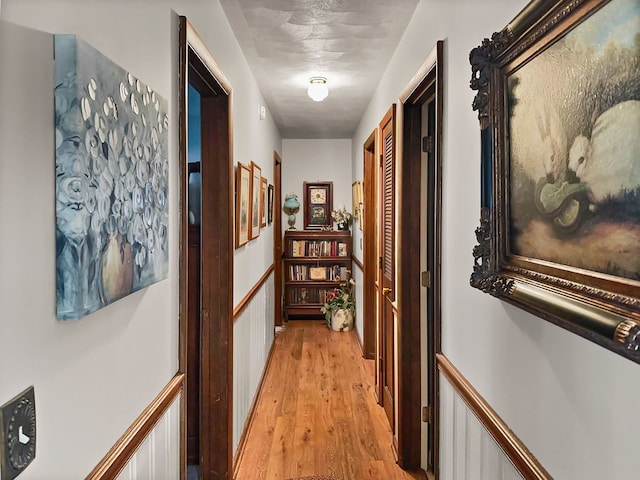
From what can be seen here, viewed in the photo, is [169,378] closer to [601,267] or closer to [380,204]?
[601,267]

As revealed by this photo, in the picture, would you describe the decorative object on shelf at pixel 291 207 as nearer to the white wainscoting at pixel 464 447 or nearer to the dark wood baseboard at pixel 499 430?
the white wainscoting at pixel 464 447

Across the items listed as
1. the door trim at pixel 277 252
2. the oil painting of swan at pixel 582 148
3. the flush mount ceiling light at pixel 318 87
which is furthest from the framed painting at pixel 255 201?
the oil painting of swan at pixel 582 148

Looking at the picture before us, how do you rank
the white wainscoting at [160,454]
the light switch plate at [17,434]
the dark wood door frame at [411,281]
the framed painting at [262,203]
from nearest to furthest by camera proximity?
the light switch plate at [17,434]
the white wainscoting at [160,454]
the dark wood door frame at [411,281]
the framed painting at [262,203]

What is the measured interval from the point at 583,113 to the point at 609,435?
1.86 feet

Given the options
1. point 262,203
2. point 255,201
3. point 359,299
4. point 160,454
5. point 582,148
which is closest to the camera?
point 582,148

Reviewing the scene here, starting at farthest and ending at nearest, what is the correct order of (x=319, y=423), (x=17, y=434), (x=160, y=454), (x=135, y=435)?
(x=319, y=423)
(x=160, y=454)
(x=135, y=435)
(x=17, y=434)

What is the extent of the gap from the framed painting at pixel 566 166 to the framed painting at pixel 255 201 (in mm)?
2123

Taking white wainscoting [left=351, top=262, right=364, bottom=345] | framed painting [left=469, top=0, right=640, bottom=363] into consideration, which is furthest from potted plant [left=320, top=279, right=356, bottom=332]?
framed painting [left=469, top=0, right=640, bottom=363]

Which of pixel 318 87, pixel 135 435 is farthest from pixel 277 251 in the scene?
pixel 135 435

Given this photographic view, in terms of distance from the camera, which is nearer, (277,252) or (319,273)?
(277,252)

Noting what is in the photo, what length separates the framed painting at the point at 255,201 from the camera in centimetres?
326

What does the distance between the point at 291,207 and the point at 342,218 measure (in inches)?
27.4

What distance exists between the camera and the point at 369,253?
185 inches

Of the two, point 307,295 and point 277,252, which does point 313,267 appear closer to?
point 307,295
